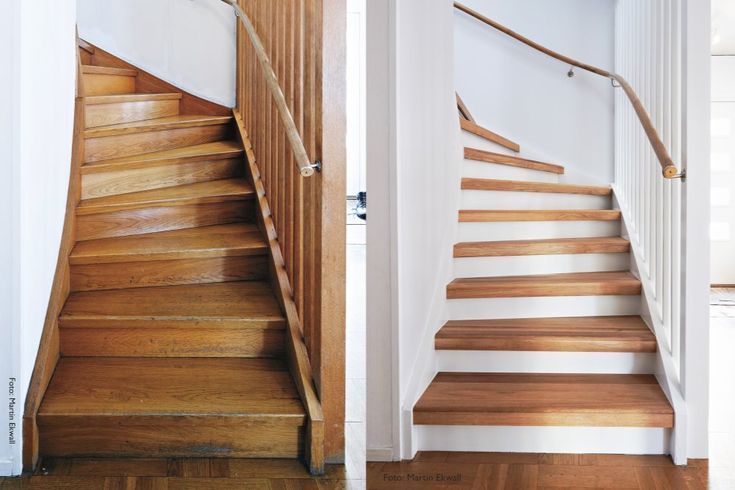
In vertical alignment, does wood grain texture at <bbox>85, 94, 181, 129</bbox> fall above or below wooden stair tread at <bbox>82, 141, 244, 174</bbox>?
above

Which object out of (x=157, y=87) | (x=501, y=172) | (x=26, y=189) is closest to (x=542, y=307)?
(x=501, y=172)

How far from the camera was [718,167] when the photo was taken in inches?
311

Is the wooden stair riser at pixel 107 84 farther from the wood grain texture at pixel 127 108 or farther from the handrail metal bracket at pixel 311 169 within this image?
the handrail metal bracket at pixel 311 169

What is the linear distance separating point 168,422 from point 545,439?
4.43ft

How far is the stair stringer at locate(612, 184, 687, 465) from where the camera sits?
2.63 metres

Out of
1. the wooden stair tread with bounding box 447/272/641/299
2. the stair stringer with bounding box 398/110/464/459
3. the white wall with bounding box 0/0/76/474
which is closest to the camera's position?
the white wall with bounding box 0/0/76/474

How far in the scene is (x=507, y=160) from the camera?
4355mm

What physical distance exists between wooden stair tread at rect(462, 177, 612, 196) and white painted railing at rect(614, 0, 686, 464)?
23 cm

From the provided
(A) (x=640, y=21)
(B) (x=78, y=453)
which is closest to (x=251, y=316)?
(B) (x=78, y=453)

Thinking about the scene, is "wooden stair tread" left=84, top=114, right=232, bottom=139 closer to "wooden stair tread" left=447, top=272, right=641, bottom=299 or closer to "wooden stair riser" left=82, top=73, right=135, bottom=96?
"wooden stair riser" left=82, top=73, right=135, bottom=96

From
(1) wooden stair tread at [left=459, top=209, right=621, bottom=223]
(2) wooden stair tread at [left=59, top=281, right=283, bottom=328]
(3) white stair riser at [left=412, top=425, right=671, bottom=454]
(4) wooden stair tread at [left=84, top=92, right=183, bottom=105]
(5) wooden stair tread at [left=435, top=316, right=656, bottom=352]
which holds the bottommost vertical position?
(3) white stair riser at [left=412, top=425, right=671, bottom=454]

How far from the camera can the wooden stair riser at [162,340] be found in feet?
9.16

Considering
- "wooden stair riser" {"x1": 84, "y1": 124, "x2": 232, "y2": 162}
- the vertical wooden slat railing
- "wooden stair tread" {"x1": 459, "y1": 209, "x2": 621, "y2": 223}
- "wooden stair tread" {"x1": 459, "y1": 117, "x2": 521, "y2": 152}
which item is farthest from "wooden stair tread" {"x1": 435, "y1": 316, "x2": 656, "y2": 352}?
"wooden stair riser" {"x1": 84, "y1": 124, "x2": 232, "y2": 162}

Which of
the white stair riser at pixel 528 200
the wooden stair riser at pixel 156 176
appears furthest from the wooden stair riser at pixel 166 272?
the white stair riser at pixel 528 200
